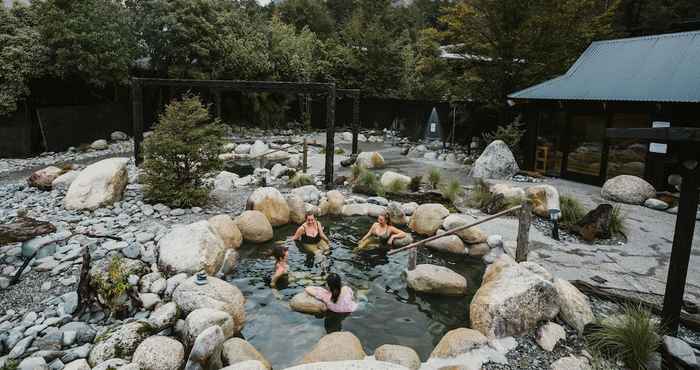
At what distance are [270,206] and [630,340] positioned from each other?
6.71 meters

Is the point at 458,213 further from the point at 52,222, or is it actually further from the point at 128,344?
the point at 52,222

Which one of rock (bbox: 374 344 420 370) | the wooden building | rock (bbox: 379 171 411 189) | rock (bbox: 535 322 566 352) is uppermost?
the wooden building

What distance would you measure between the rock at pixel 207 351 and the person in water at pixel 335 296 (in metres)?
1.72

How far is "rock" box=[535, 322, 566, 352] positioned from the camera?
5.02 metres

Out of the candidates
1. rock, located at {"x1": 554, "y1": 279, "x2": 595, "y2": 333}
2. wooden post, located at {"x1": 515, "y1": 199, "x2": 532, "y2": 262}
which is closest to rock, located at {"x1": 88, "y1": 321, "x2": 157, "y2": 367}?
rock, located at {"x1": 554, "y1": 279, "x2": 595, "y2": 333}

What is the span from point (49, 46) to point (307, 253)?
45.0 feet

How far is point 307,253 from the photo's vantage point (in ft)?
26.8

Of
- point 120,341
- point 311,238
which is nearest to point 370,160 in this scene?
point 311,238

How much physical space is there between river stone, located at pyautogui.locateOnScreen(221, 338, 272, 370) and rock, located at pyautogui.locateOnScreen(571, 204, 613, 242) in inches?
257

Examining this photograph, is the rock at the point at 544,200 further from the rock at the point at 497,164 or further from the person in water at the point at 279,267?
the person in water at the point at 279,267

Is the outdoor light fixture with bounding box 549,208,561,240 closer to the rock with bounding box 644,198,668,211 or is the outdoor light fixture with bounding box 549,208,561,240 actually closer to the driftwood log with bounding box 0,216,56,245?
the rock with bounding box 644,198,668,211

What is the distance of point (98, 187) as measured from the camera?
28.8 feet

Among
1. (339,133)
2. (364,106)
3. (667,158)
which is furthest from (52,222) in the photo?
(364,106)

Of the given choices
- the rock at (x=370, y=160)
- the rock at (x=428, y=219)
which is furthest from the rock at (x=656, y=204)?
the rock at (x=370, y=160)
